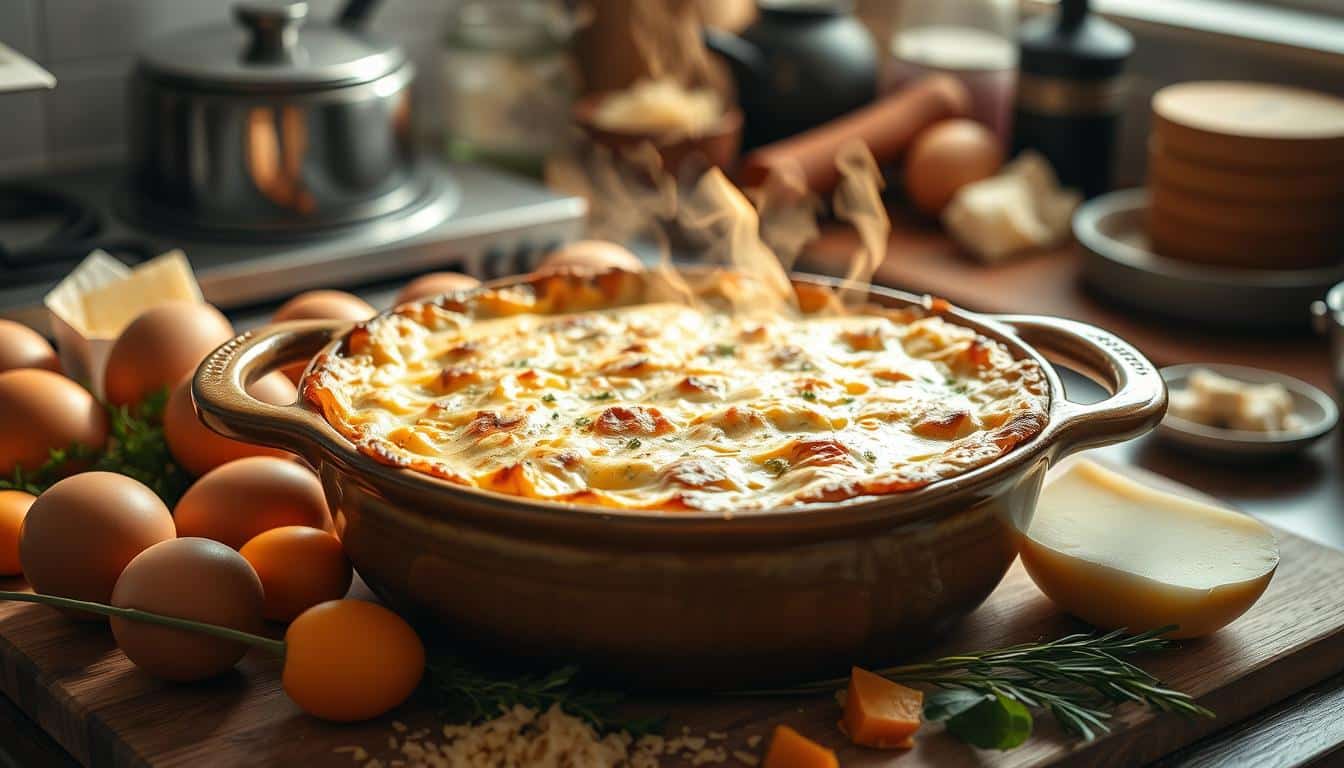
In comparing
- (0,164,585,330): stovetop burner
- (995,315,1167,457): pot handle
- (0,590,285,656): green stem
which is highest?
(995,315,1167,457): pot handle

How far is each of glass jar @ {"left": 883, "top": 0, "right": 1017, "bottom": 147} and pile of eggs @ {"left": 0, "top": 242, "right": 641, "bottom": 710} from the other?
128cm

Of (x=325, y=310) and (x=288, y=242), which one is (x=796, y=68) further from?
(x=325, y=310)

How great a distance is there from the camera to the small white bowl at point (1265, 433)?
154cm

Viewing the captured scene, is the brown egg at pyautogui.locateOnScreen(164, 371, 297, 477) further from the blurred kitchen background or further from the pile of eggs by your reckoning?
the blurred kitchen background

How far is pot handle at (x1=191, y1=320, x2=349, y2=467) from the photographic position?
995 millimetres

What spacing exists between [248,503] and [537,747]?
34 centimetres

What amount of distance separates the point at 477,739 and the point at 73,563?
34 centimetres

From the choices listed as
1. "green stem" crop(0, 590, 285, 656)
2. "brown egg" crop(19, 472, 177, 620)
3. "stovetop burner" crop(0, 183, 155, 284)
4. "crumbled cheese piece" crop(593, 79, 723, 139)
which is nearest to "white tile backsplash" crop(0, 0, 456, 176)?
"stovetop burner" crop(0, 183, 155, 284)

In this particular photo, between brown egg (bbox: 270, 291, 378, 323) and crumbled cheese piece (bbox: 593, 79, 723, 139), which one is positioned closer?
brown egg (bbox: 270, 291, 378, 323)

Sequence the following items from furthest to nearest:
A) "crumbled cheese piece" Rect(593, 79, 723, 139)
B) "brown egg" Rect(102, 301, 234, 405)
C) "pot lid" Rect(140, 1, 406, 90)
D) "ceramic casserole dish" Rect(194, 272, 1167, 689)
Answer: "crumbled cheese piece" Rect(593, 79, 723, 139)
"pot lid" Rect(140, 1, 406, 90)
"brown egg" Rect(102, 301, 234, 405)
"ceramic casserole dish" Rect(194, 272, 1167, 689)

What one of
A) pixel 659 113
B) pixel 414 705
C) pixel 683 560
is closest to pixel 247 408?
pixel 414 705

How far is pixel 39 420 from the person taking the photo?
121 cm

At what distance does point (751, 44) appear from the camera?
2330 millimetres

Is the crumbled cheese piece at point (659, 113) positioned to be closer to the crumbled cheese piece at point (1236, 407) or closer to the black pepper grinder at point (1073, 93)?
the black pepper grinder at point (1073, 93)
